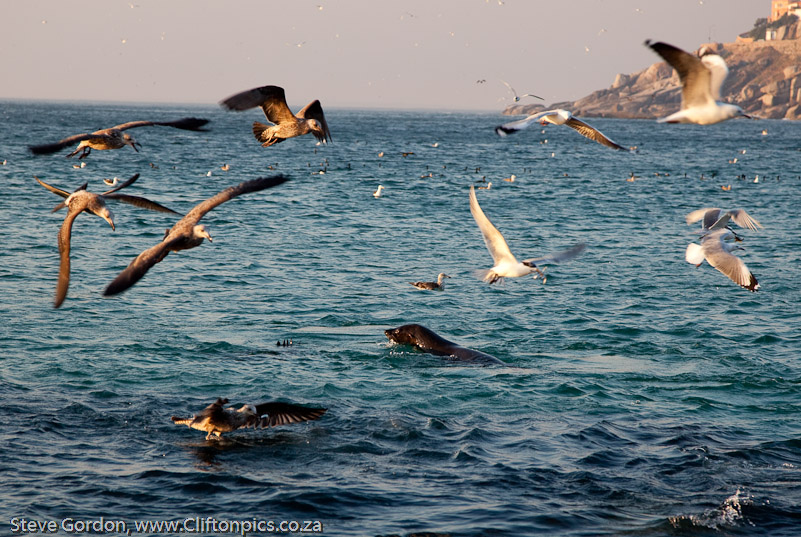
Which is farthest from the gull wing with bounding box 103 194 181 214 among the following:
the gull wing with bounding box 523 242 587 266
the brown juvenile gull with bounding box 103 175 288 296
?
the gull wing with bounding box 523 242 587 266

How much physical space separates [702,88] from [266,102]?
4.96 metres

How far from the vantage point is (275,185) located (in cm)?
712

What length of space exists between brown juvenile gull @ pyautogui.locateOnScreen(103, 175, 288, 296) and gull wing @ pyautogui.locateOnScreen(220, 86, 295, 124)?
51.7 inches

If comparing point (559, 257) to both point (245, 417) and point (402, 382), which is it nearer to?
point (245, 417)

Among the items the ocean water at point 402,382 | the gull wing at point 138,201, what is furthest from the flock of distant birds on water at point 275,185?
the ocean water at point 402,382

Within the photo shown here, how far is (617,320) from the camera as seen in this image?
17.6 m

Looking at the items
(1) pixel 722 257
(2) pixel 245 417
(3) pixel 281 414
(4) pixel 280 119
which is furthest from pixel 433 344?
(4) pixel 280 119

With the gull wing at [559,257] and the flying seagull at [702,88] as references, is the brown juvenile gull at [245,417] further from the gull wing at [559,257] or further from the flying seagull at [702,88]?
the flying seagull at [702,88]

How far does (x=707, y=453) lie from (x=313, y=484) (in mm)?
4967

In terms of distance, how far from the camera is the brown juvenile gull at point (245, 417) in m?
10.2

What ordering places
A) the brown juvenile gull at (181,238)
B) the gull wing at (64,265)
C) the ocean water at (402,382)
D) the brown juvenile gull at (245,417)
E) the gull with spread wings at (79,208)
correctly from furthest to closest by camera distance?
the brown juvenile gull at (245,417) → the ocean water at (402,382) → the gull with spread wings at (79,208) → the gull wing at (64,265) → the brown juvenile gull at (181,238)

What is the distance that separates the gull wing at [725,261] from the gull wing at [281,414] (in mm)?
5449

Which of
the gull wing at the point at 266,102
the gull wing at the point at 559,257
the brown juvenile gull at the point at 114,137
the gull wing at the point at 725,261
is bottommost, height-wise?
the gull wing at the point at 725,261

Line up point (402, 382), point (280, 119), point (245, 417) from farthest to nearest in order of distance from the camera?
point (402, 382)
point (280, 119)
point (245, 417)
